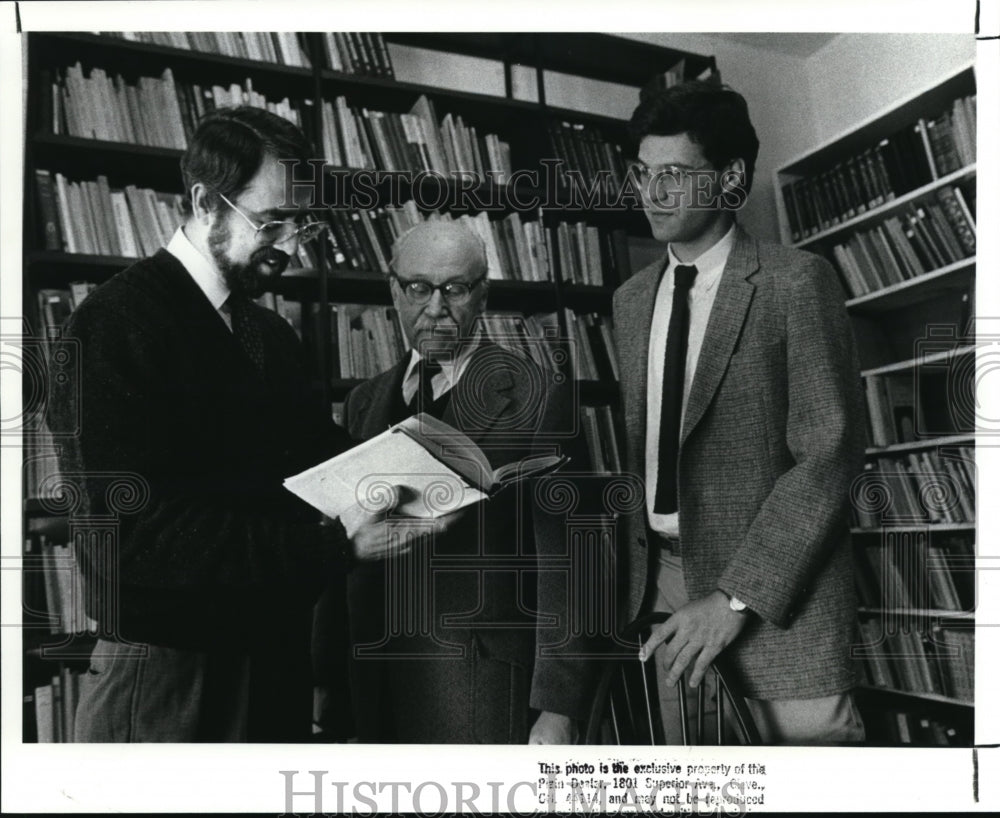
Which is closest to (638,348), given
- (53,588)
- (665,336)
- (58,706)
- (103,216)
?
(665,336)

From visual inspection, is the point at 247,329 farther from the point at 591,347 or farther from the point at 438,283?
the point at 591,347

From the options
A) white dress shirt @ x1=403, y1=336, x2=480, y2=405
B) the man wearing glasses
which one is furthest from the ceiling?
white dress shirt @ x1=403, y1=336, x2=480, y2=405

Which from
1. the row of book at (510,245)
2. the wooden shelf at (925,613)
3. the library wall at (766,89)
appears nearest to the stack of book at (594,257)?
the row of book at (510,245)

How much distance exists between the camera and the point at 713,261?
1.79 metres

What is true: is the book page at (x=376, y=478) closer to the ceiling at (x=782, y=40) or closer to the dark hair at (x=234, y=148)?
the dark hair at (x=234, y=148)

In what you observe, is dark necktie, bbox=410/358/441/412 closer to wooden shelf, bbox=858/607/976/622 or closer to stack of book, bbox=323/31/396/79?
stack of book, bbox=323/31/396/79

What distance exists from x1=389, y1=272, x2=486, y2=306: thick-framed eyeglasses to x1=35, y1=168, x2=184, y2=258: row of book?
0.46 meters

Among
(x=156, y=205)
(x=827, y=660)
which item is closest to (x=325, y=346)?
(x=156, y=205)

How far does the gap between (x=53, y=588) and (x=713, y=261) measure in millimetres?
1467

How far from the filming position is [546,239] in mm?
1835

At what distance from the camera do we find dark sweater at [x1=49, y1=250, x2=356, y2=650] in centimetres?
163

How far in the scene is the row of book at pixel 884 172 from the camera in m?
1.85

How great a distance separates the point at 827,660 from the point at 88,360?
1.54 meters

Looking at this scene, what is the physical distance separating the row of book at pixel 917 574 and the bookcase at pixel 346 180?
0.56m
